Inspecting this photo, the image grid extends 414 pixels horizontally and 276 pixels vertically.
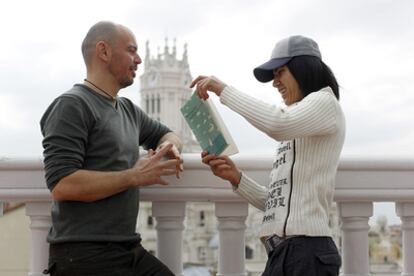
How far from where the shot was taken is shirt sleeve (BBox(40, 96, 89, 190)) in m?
2.88

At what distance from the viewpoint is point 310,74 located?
118 inches

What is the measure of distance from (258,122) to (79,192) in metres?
0.79

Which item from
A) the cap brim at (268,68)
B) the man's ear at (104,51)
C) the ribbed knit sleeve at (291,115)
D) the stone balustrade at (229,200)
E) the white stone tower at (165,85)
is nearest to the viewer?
the ribbed knit sleeve at (291,115)

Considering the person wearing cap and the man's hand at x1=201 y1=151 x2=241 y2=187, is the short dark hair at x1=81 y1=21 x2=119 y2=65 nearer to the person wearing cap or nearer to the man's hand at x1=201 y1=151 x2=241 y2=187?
the person wearing cap

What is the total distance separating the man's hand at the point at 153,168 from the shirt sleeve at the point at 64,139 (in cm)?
25

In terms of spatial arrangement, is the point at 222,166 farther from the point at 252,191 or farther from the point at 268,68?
the point at 268,68

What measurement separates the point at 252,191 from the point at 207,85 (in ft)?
1.82

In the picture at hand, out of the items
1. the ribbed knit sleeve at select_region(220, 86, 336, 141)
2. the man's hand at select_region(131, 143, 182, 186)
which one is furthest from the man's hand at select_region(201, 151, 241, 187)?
the ribbed knit sleeve at select_region(220, 86, 336, 141)

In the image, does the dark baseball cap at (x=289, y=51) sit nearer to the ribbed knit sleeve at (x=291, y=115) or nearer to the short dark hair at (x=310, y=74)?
the short dark hair at (x=310, y=74)

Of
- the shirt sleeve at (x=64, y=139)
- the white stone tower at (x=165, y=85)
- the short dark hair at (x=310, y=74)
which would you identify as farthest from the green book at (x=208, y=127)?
the white stone tower at (x=165, y=85)

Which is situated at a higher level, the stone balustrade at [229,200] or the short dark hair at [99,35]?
the short dark hair at [99,35]

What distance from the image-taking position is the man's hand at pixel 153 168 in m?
3.01

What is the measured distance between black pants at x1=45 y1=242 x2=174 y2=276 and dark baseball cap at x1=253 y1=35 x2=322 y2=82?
99cm

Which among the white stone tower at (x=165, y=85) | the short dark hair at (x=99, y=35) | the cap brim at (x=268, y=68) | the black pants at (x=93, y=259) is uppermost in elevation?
the white stone tower at (x=165, y=85)
